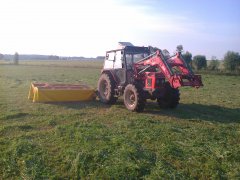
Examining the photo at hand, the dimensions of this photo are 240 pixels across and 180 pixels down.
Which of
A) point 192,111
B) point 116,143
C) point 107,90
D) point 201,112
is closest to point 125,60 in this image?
point 107,90

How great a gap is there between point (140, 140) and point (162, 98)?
4870mm

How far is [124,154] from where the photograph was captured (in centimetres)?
670

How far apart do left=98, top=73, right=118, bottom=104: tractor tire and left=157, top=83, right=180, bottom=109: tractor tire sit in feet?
6.35

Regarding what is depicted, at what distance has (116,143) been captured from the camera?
7.46 meters

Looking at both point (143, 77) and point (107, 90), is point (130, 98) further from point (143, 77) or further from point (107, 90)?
point (107, 90)

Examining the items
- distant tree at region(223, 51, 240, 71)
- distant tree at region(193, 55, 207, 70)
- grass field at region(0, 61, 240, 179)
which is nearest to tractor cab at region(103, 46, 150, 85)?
grass field at region(0, 61, 240, 179)

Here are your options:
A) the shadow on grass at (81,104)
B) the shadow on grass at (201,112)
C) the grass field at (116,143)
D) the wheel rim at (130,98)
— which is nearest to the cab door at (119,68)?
the wheel rim at (130,98)

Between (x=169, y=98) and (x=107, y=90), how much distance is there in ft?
9.19

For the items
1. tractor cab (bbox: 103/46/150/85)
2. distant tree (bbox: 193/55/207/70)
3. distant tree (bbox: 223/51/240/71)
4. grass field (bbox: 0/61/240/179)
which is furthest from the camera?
distant tree (bbox: 193/55/207/70)

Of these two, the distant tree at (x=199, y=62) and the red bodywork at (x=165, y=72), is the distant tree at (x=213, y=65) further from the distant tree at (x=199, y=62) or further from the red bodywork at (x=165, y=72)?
the red bodywork at (x=165, y=72)

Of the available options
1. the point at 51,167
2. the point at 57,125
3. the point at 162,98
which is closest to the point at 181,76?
the point at 162,98

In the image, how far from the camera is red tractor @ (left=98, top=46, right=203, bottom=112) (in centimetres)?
1098

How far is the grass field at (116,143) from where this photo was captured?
19.9 feet

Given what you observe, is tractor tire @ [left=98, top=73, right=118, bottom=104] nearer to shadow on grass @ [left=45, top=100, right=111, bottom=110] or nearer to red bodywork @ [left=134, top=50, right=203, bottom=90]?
shadow on grass @ [left=45, top=100, right=111, bottom=110]
